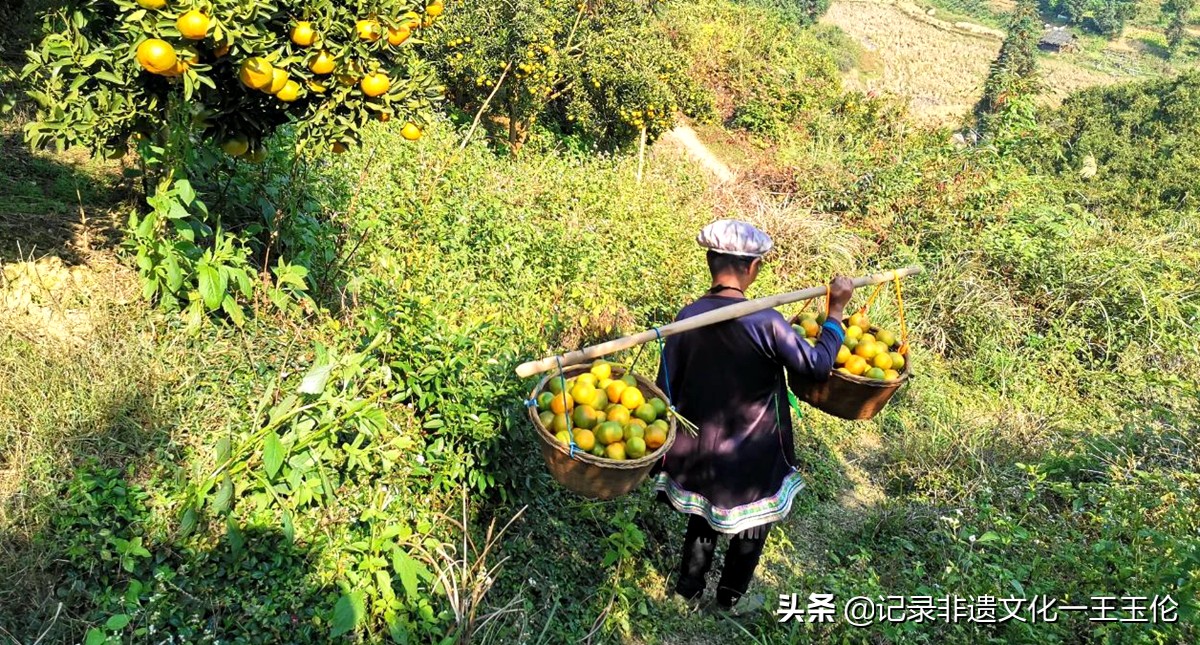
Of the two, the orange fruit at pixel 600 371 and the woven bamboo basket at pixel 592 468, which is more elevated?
the orange fruit at pixel 600 371

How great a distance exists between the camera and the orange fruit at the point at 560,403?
8.44 ft

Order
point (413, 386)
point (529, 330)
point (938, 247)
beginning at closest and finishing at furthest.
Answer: point (413, 386) → point (529, 330) → point (938, 247)

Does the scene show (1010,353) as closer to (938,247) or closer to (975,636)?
(938,247)

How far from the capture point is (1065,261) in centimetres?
743

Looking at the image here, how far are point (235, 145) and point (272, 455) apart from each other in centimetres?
123

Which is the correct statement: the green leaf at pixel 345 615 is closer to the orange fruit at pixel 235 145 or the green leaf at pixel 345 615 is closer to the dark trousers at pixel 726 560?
the dark trousers at pixel 726 560

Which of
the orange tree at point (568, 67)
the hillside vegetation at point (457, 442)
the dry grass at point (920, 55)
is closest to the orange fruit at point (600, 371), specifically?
the hillside vegetation at point (457, 442)

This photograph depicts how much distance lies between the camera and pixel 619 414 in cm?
259

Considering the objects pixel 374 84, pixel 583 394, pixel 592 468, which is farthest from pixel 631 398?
pixel 374 84

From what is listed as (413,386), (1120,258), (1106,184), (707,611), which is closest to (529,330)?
(413,386)

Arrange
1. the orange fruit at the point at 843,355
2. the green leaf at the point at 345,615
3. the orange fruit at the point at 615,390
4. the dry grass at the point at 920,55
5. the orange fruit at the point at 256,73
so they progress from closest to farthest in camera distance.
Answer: the green leaf at the point at 345,615 → the orange fruit at the point at 256,73 → the orange fruit at the point at 615,390 → the orange fruit at the point at 843,355 → the dry grass at the point at 920,55

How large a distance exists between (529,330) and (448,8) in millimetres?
6434

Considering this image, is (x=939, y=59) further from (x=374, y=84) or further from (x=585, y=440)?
(x=585, y=440)

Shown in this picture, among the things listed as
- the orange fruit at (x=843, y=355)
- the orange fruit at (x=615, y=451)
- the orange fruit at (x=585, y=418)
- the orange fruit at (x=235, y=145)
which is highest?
the orange fruit at (x=235, y=145)
